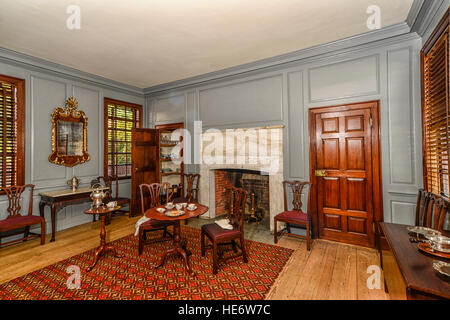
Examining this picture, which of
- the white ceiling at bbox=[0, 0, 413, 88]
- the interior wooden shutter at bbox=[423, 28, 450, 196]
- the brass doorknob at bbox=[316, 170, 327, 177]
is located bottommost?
the brass doorknob at bbox=[316, 170, 327, 177]

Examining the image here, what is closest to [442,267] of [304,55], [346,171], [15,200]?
[346,171]

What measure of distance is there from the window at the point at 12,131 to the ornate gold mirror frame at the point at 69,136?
454mm

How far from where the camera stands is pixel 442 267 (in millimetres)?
1418

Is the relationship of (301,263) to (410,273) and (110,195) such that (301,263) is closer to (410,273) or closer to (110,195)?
(410,273)

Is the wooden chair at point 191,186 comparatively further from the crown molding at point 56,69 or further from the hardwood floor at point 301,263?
the crown molding at point 56,69

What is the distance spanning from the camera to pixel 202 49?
12.0 ft

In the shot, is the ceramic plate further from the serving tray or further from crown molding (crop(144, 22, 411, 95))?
crown molding (crop(144, 22, 411, 95))

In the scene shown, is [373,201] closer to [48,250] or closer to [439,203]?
[439,203]

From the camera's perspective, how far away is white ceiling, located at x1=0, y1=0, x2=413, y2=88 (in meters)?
2.60

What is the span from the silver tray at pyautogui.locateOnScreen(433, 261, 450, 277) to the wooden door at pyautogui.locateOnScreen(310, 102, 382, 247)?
1.96 metres

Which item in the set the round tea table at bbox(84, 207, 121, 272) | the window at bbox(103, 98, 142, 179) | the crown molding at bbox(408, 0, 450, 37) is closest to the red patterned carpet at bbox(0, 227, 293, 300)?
the round tea table at bbox(84, 207, 121, 272)

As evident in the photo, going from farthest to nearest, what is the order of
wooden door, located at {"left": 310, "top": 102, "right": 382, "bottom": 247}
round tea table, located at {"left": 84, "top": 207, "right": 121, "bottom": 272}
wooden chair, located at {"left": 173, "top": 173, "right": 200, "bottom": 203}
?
1. wooden chair, located at {"left": 173, "top": 173, "right": 200, "bottom": 203}
2. wooden door, located at {"left": 310, "top": 102, "right": 382, "bottom": 247}
3. round tea table, located at {"left": 84, "top": 207, "right": 121, "bottom": 272}
